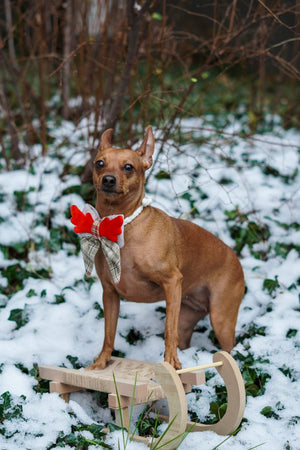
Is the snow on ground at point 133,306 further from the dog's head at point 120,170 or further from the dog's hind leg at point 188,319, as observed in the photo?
the dog's head at point 120,170

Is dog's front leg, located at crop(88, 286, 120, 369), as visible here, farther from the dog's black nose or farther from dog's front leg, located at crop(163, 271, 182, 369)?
the dog's black nose

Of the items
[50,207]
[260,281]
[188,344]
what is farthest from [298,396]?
[50,207]

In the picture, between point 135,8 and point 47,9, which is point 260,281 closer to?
point 135,8

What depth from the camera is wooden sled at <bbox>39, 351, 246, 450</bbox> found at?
222 cm

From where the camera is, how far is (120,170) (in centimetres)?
260

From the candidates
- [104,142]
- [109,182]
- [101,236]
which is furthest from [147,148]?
[101,236]

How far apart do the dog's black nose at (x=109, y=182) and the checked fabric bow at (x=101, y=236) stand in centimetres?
17

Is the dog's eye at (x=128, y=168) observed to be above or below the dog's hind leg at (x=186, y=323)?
above

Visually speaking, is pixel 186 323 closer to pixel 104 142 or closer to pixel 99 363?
pixel 99 363

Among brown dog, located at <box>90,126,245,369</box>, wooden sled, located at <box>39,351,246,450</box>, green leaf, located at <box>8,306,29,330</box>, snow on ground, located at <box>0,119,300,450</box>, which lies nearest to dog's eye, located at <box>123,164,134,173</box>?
brown dog, located at <box>90,126,245,369</box>

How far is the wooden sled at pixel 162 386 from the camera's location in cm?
222

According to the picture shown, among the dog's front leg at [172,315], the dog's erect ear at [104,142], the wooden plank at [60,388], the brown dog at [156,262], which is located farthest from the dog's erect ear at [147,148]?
the wooden plank at [60,388]

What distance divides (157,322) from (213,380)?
2.14ft

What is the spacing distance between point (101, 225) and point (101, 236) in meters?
0.06
